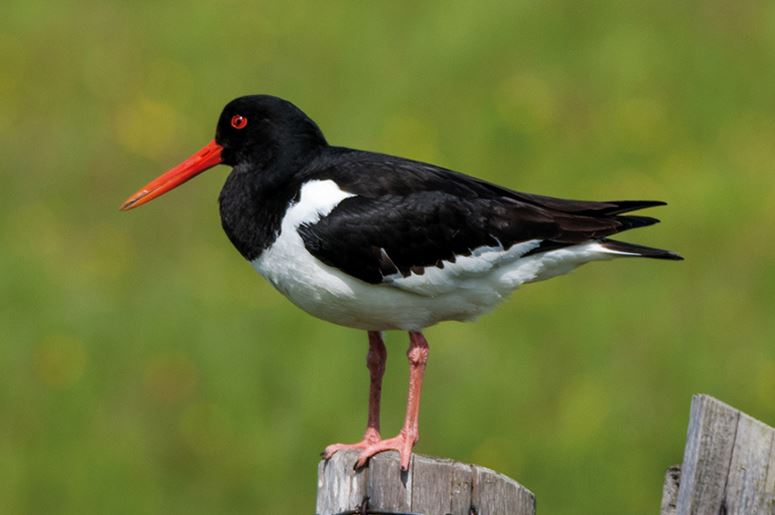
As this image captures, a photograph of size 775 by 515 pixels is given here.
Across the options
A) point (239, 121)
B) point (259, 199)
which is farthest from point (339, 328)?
point (259, 199)

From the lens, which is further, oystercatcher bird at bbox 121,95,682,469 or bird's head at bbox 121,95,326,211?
bird's head at bbox 121,95,326,211

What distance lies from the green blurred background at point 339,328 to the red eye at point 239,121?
3188mm

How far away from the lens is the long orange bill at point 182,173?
6922mm

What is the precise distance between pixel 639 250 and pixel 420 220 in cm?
99

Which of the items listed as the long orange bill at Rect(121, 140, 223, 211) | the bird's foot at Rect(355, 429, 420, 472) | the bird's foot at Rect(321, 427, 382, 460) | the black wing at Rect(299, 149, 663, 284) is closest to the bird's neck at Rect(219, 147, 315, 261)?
the black wing at Rect(299, 149, 663, 284)

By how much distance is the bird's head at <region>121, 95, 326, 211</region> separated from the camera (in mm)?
6523

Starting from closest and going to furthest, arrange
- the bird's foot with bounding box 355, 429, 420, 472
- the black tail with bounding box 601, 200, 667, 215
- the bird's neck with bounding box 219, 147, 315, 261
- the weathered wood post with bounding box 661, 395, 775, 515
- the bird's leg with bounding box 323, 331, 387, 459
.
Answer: the weathered wood post with bounding box 661, 395, 775, 515 < the bird's foot with bounding box 355, 429, 420, 472 < the bird's leg with bounding box 323, 331, 387, 459 < the bird's neck with bounding box 219, 147, 315, 261 < the black tail with bounding box 601, 200, 667, 215

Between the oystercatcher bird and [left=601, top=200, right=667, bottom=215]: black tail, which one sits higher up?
[left=601, top=200, right=667, bottom=215]: black tail

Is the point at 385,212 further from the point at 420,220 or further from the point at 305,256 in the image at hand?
the point at 305,256

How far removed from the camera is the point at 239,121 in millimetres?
6715

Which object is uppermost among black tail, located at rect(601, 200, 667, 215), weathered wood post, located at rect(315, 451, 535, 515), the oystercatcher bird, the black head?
the black head

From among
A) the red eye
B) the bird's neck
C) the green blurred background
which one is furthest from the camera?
the green blurred background

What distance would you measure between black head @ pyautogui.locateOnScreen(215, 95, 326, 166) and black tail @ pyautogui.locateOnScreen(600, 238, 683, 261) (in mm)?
1399

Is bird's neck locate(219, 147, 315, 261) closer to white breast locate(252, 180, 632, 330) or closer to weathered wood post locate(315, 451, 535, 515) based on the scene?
white breast locate(252, 180, 632, 330)
